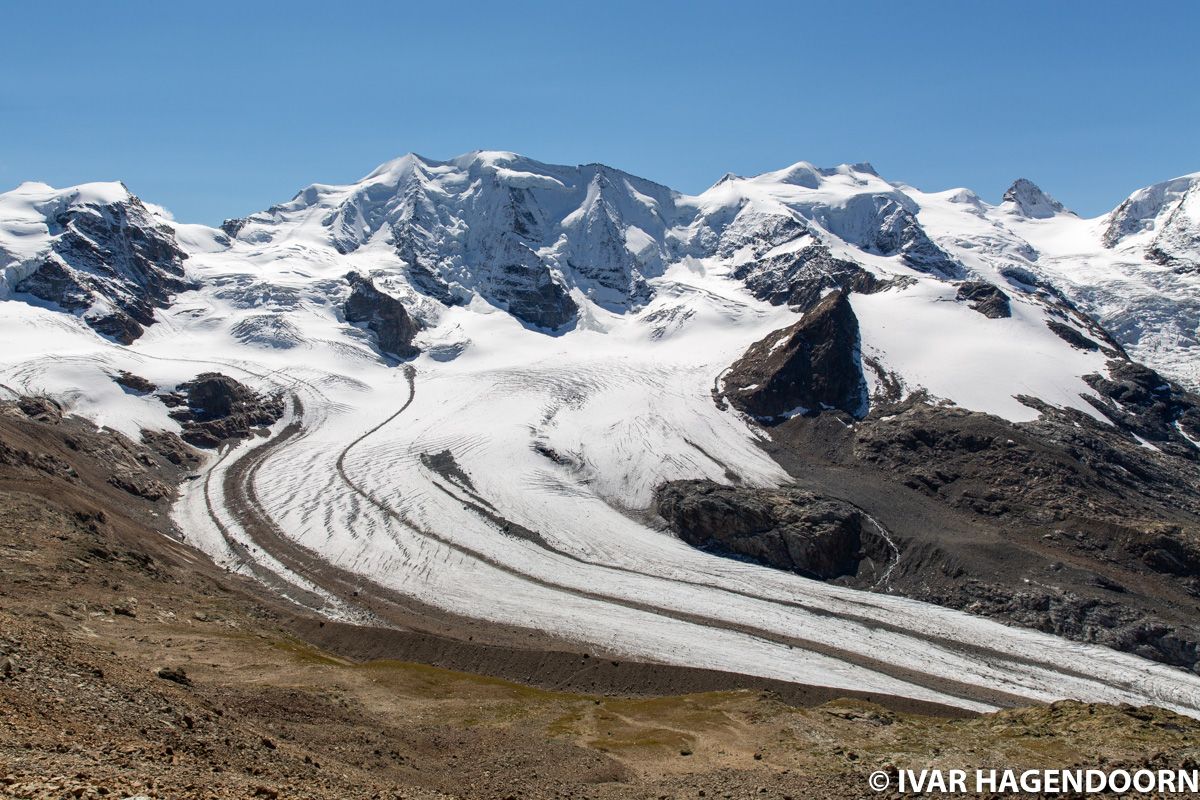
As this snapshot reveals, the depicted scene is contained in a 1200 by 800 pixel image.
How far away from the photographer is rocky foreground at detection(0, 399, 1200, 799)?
27.4 m

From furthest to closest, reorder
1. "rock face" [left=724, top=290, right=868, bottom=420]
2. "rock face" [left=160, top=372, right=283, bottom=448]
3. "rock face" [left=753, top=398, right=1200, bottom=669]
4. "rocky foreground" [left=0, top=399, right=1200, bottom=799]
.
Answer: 1. "rock face" [left=724, top=290, right=868, bottom=420]
2. "rock face" [left=160, top=372, right=283, bottom=448]
3. "rock face" [left=753, top=398, right=1200, bottom=669]
4. "rocky foreground" [left=0, top=399, right=1200, bottom=799]

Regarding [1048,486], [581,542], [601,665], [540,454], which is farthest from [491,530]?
[1048,486]

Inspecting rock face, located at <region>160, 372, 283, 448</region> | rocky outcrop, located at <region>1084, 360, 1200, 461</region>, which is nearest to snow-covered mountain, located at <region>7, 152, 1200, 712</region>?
rocky outcrop, located at <region>1084, 360, 1200, 461</region>

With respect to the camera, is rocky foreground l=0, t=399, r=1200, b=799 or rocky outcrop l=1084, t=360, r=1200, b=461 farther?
rocky outcrop l=1084, t=360, r=1200, b=461

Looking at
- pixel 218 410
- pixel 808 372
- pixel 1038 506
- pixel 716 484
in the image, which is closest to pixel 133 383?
pixel 218 410

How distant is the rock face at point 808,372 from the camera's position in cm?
17425

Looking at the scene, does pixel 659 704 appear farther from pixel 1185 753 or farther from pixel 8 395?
pixel 8 395

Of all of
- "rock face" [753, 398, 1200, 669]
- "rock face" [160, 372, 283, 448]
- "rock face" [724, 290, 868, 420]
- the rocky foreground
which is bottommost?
the rocky foreground

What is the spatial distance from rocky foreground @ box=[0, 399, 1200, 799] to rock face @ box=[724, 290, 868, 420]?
347 feet

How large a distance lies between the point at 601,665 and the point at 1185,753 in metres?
46.2

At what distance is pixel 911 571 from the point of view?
4454 inches

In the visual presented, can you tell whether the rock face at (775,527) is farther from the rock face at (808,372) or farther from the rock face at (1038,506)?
the rock face at (808,372)

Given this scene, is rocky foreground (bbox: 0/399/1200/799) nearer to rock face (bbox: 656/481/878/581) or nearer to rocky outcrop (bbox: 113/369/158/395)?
rock face (bbox: 656/481/878/581)

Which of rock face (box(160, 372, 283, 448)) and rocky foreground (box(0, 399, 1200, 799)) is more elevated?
rock face (box(160, 372, 283, 448))
